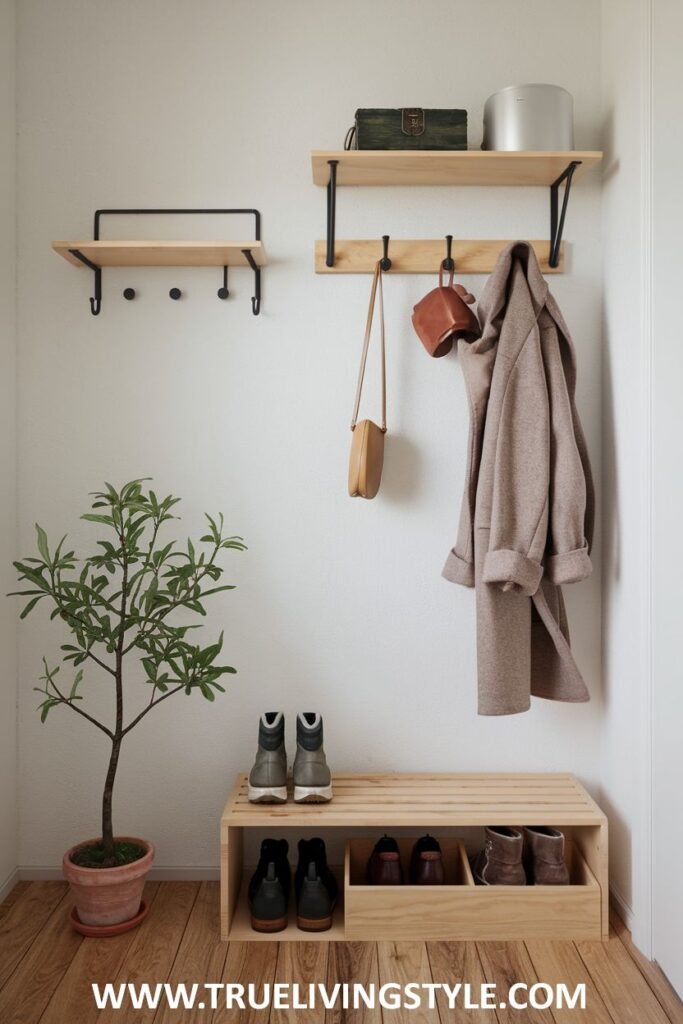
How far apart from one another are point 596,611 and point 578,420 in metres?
0.55

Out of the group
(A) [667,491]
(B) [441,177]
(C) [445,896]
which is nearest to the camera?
(A) [667,491]

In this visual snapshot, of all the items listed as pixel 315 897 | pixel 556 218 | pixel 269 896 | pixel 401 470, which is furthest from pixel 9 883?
pixel 556 218

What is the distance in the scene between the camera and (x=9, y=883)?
2.37m

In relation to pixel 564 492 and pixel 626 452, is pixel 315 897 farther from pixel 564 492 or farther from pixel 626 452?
pixel 626 452

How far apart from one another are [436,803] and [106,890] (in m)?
0.84

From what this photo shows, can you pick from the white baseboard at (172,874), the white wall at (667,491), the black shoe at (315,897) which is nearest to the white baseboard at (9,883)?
the white baseboard at (172,874)

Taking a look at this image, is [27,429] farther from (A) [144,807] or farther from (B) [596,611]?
(B) [596,611]

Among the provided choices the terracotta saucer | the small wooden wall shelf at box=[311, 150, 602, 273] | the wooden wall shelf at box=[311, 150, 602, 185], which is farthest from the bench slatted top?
the wooden wall shelf at box=[311, 150, 602, 185]

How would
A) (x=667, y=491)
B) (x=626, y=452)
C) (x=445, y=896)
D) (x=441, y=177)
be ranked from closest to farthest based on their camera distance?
(x=667, y=491) < (x=445, y=896) < (x=626, y=452) < (x=441, y=177)

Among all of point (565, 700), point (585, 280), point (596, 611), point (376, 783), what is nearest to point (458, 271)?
point (585, 280)

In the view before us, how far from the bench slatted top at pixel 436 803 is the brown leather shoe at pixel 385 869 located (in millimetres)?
129

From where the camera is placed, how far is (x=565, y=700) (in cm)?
222

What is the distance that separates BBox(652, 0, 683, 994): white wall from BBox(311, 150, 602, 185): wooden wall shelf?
28 cm

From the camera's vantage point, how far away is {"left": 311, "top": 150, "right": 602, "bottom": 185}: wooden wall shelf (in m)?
2.20
